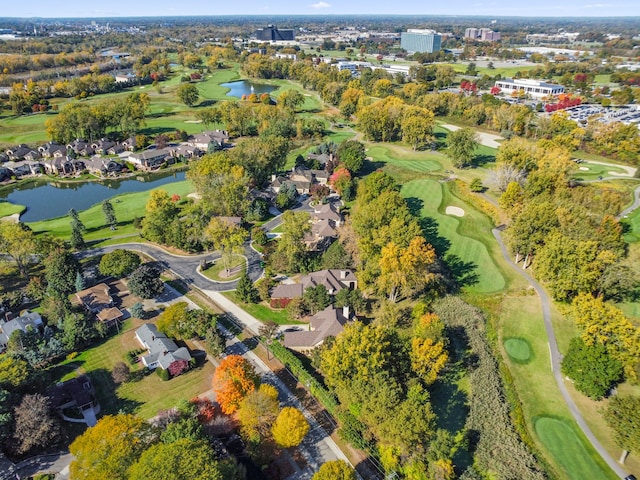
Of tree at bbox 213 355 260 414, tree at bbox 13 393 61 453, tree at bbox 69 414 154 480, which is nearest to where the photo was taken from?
tree at bbox 69 414 154 480

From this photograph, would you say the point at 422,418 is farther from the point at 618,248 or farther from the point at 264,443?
the point at 618,248

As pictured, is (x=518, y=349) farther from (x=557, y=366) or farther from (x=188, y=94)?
(x=188, y=94)

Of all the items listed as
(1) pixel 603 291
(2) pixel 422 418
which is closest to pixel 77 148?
(2) pixel 422 418

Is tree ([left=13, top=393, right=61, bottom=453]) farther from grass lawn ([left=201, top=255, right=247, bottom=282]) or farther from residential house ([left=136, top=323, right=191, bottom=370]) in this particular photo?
grass lawn ([left=201, top=255, right=247, bottom=282])

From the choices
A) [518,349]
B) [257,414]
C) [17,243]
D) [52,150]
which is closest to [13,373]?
[257,414]

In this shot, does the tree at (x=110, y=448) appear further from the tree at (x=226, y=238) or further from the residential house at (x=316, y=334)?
the tree at (x=226, y=238)

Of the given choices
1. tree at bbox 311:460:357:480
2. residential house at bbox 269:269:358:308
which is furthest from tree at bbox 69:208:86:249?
tree at bbox 311:460:357:480

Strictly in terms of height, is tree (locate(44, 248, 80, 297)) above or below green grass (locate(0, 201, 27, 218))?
above
